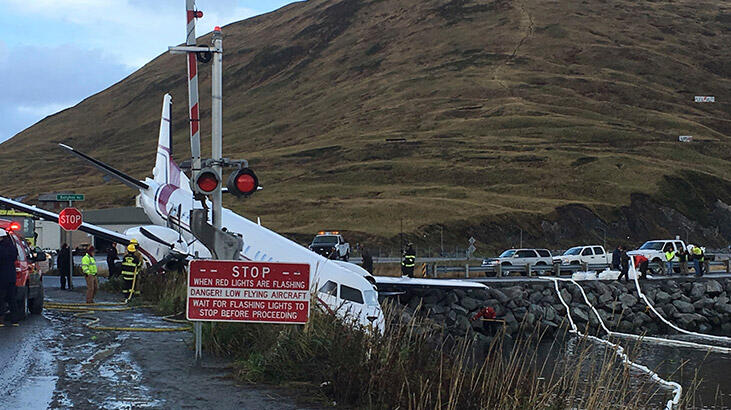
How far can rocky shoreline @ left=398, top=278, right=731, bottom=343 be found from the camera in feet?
115

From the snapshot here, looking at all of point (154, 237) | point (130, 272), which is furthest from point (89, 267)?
point (154, 237)

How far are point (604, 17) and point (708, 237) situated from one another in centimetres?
10347

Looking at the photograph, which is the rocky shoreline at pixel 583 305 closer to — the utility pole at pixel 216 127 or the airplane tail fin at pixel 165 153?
the airplane tail fin at pixel 165 153

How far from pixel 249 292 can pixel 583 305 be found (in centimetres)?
2841

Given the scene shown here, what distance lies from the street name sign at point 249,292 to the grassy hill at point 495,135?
6365cm

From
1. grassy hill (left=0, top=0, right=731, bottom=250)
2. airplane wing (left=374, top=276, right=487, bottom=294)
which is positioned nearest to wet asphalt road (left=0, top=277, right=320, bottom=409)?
airplane wing (left=374, top=276, right=487, bottom=294)

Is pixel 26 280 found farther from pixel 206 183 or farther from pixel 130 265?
pixel 206 183

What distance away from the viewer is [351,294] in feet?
63.8

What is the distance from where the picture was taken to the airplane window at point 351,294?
63.6ft

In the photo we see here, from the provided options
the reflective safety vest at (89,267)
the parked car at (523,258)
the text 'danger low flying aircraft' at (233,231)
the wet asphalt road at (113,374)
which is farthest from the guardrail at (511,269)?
the wet asphalt road at (113,374)

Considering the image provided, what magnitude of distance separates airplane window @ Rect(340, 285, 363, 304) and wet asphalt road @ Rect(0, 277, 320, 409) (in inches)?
147

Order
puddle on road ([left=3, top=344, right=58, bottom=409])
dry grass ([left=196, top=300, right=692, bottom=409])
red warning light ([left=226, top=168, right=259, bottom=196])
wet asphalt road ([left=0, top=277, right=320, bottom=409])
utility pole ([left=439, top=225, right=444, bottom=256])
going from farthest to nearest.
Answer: utility pole ([left=439, top=225, right=444, bottom=256]) → red warning light ([left=226, top=168, right=259, bottom=196]) → wet asphalt road ([left=0, top=277, right=320, bottom=409]) → puddle on road ([left=3, top=344, right=58, bottom=409]) → dry grass ([left=196, top=300, right=692, bottom=409])

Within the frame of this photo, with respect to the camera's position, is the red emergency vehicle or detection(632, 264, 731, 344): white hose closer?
the red emergency vehicle

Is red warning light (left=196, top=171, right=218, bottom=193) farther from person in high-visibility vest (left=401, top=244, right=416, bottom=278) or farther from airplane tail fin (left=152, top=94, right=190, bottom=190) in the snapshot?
person in high-visibility vest (left=401, top=244, right=416, bottom=278)
